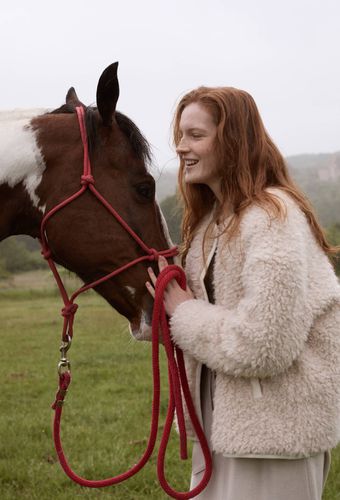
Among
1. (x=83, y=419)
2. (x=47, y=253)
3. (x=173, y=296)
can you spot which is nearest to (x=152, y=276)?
(x=173, y=296)

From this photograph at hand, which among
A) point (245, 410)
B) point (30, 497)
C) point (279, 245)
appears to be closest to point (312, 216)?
point (279, 245)

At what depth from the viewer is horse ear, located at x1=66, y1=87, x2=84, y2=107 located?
2512 mm

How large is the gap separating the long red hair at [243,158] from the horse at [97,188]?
27 centimetres

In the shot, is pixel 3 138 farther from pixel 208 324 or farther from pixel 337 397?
pixel 337 397

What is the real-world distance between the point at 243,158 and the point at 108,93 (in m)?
0.53

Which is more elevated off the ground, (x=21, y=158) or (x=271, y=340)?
(x=21, y=158)

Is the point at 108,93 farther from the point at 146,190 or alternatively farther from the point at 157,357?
the point at 157,357

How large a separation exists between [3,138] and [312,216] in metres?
1.12

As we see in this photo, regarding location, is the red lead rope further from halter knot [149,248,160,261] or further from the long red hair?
the long red hair

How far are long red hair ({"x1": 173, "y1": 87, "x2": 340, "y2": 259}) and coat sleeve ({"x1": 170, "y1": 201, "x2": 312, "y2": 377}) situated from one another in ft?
0.41

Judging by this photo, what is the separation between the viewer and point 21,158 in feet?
7.41

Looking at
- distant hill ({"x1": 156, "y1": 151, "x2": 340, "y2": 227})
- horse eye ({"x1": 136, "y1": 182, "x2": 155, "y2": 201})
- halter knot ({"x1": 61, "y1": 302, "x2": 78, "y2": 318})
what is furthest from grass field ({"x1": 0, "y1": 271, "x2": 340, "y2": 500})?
distant hill ({"x1": 156, "y1": 151, "x2": 340, "y2": 227})

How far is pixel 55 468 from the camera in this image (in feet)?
14.9

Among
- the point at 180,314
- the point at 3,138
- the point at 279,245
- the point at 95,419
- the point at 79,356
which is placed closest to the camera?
the point at 279,245
